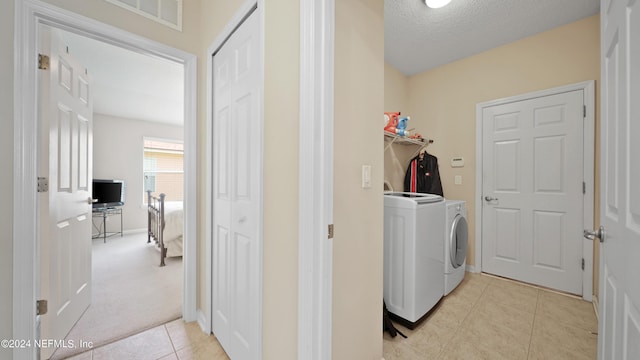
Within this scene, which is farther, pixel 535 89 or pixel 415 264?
pixel 535 89

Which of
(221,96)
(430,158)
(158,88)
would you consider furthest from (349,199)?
(158,88)

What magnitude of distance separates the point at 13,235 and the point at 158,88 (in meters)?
3.07

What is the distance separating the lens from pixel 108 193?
442 centimetres

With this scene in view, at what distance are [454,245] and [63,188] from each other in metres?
3.18

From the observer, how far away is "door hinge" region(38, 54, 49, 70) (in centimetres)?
131

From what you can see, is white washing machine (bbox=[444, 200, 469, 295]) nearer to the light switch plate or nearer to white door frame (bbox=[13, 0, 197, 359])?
the light switch plate

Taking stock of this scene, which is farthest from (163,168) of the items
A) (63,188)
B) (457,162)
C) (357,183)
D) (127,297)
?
(457,162)

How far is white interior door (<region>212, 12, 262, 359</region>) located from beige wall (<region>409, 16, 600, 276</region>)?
2.66 meters

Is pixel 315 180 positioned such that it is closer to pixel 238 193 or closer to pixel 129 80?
pixel 238 193

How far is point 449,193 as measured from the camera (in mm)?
2947

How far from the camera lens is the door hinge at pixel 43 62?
1310 millimetres

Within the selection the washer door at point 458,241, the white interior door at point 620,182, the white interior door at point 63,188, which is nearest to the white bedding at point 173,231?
the white interior door at point 63,188

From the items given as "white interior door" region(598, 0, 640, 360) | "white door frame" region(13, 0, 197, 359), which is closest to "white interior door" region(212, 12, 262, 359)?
"white door frame" region(13, 0, 197, 359)

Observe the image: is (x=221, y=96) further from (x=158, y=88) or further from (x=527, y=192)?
(x=527, y=192)
